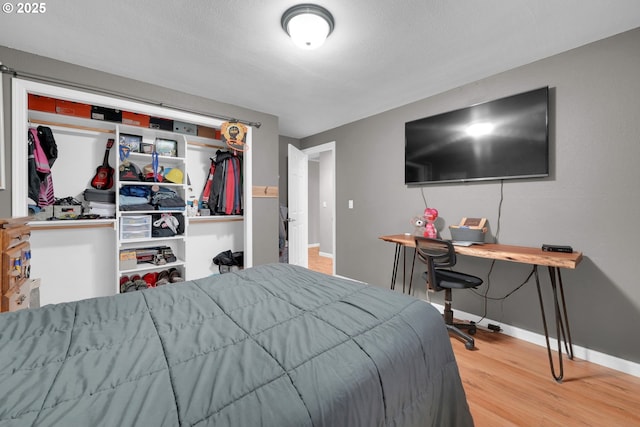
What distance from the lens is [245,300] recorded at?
3.91ft

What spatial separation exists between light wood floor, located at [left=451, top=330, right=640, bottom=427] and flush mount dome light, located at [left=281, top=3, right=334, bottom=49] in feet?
8.07

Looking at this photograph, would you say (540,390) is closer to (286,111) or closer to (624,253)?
(624,253)

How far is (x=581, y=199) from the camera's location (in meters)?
1.99

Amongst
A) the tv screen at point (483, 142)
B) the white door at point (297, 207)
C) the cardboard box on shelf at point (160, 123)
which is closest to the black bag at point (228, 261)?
the white door at point (297, 207)

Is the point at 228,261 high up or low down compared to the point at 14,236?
down

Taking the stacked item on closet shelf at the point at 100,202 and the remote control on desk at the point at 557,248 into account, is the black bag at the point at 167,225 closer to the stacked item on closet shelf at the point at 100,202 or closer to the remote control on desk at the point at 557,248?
the stacked item on closet shelf at the point at 100,202

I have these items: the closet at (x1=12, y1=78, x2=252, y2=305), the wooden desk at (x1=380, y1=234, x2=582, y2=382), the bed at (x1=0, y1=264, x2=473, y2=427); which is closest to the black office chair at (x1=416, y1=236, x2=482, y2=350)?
the wooden desk at (x1=380, y1=234, x2=582, y2=382)

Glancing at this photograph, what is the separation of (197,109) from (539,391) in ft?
12.3

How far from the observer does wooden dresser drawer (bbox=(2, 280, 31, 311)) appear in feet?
4.56

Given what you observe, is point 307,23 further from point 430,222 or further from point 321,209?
point 321,209

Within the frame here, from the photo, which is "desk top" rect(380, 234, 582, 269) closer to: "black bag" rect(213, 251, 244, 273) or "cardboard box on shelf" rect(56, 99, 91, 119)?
"black bag" rect(213, 251, 244, 273)

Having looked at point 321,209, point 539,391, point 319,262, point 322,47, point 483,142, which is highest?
point 322,47

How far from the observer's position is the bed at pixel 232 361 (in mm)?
580

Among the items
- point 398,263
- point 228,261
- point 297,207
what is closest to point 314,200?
point 297,207
